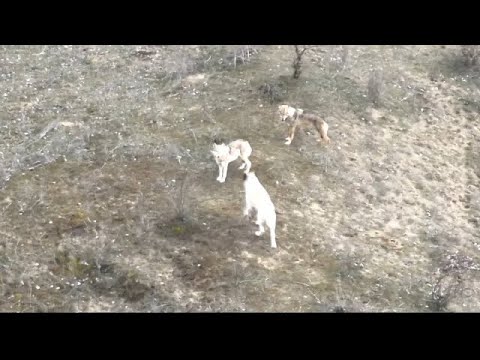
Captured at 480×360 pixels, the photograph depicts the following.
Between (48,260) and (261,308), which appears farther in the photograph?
(48,260)

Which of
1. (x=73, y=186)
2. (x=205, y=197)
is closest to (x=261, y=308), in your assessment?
(x=205, y=197)

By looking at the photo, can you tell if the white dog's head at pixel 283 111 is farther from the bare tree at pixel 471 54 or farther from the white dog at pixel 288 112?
the bare tree at pixel 471 54

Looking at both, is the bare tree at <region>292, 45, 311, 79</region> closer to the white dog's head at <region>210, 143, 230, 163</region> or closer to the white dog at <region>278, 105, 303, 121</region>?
the white dog at <region>278, 105, 303, 121</region>

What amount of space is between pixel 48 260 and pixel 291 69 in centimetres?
716

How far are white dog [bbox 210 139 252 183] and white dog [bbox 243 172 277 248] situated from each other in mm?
1063

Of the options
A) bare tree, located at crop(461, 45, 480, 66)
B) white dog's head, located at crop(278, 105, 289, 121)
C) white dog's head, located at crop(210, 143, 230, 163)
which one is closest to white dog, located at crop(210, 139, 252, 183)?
white dog's head, located at crop(210, 143, 230, 163)

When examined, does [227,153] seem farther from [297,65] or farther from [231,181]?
[297,65]

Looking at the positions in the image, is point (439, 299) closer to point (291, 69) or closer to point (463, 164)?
point (463, 164)

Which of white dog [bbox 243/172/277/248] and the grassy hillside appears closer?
the grassy hillside

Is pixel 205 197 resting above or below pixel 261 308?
above

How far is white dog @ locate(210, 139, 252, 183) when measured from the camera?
9500 millimetres

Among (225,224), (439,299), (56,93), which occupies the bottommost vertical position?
(439,299)

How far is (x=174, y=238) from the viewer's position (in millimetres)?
8562

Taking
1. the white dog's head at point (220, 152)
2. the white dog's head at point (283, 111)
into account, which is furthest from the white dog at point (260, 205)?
the white dog's head at point (283, 111)
